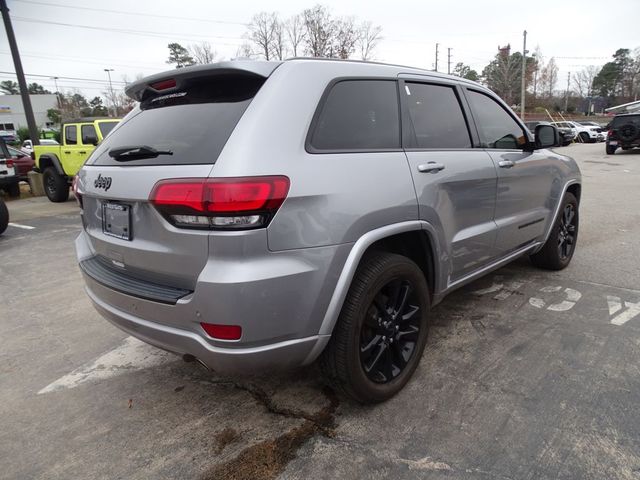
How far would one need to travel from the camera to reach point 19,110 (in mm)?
79250

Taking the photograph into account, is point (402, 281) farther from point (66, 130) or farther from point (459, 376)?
point (66, 130)

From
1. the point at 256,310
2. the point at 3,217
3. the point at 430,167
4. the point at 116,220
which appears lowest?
the point at 3,217

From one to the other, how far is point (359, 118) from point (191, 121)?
85 cm

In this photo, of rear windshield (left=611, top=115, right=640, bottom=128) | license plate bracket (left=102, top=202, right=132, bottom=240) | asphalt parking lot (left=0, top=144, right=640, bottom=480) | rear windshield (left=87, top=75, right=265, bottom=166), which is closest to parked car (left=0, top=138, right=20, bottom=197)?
asphalt parking lot (left=0, top=144, right=640, bottom=480)

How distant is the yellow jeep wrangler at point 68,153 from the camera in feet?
34.7

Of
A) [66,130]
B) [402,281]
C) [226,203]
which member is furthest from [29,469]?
[66,130]

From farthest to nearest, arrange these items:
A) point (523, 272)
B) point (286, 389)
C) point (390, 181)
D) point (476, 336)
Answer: point (523, 272) → point (476, 336) → point (286, 389) → point (390, 181)

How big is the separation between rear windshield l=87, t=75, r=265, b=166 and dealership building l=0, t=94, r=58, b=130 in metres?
83.7

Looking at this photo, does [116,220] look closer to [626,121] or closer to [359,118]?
[359,118]

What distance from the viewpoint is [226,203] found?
1776 millimetres

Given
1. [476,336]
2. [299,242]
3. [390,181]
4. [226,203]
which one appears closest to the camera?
[226,203]

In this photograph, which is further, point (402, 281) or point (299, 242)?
point (402, 281)

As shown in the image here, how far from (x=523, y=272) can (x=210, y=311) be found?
12.2 ft

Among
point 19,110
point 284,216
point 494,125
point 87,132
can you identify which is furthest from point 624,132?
point 19,110
